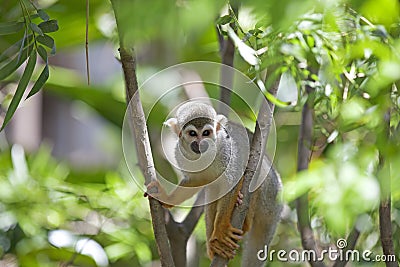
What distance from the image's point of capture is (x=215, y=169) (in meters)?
A: 1.50

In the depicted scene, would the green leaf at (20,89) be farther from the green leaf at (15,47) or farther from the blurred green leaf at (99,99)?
the blurred green leaf at (99,99)

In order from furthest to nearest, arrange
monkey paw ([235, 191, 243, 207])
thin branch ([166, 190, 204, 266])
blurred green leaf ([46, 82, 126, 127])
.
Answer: blurred green leaf ([46, 82, 126, 127]) < thin branch ([166, 190, 204, 266]) < monkey paw ([235, 191, 243, 207])

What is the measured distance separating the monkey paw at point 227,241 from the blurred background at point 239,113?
0.18 metres

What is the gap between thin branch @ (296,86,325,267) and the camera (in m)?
1.51

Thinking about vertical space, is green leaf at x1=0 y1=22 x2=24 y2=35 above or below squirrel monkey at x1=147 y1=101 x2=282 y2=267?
above

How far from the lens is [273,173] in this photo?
5.43 feet

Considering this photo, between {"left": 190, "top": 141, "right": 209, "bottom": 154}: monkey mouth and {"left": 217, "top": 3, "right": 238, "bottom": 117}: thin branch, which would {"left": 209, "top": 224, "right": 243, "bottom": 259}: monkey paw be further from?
{"left": 217, "top": 3, "right": 238, "bottom": 117}: thin branch

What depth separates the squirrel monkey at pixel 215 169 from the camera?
4.58 feet

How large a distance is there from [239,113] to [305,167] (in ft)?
0.78

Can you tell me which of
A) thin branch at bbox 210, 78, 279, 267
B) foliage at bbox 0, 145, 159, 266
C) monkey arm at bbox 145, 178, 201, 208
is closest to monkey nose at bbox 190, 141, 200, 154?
monkey arm at bbox 145, 178, 201, 208

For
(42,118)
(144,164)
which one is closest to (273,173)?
(144,164)

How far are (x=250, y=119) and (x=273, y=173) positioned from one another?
0.16 metres

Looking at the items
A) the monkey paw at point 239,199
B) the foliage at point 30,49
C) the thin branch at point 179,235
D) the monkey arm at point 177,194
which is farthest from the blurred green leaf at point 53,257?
the foliage at point 30,49

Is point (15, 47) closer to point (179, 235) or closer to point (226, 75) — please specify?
point (226, 75)
